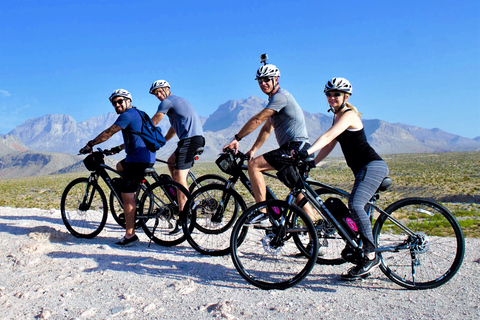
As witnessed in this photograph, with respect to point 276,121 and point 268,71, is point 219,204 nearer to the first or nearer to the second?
point 276,121

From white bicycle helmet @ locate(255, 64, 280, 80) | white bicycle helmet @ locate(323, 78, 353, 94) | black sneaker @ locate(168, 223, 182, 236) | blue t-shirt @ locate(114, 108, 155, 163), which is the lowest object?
black sneaker @ locate(168, 223, 182, 236)

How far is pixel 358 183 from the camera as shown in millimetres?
4352

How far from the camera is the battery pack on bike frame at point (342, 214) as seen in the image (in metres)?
4.39

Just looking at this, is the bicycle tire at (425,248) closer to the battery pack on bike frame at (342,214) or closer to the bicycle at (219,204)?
the battery pack on bike frame at (342,214)

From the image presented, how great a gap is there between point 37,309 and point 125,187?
2.48m

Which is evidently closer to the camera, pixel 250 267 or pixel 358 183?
pixel 358 183

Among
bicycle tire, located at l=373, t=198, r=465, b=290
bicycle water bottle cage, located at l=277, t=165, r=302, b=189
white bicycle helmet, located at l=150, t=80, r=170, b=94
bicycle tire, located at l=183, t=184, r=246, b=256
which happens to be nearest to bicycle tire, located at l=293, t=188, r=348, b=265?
bicycle water bottle cage, located at l=277, t=165, r=302, b=189

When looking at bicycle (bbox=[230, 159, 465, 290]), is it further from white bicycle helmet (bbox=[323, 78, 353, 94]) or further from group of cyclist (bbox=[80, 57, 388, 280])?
white bicycle helmet (bbox=[323, 78, 353, 94])

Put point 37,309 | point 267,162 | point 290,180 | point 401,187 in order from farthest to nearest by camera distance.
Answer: point 401,187, point 267,162, point 290,180, point 37,309

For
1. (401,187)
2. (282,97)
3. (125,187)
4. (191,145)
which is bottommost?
(401,187)

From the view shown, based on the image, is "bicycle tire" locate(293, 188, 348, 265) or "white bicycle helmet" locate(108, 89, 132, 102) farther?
"white bicycle helmet" locate(108, 89, 132, 102)

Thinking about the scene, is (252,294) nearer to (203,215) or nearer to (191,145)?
(203,215)

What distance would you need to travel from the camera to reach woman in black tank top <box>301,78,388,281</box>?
4254 millimetres

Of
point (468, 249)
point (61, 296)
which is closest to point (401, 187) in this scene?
point (468, 249)
